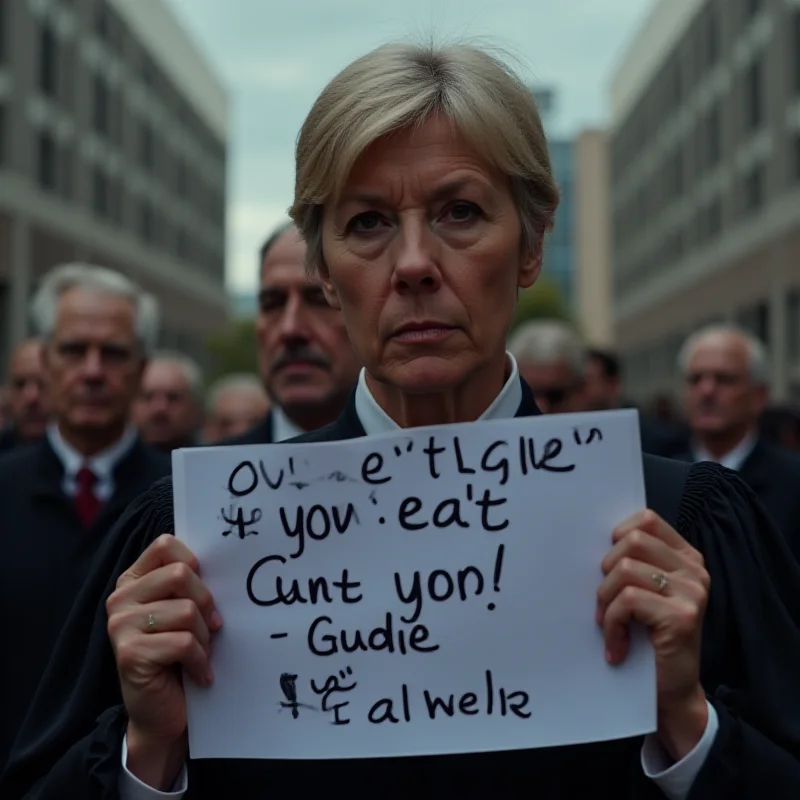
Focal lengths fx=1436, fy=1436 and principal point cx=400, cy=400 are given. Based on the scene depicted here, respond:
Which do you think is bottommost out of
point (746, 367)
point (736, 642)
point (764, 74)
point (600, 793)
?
point (600, 793)

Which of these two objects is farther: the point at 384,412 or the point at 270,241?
the point at 270,241

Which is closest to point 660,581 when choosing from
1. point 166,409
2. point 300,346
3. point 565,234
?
point 300,346

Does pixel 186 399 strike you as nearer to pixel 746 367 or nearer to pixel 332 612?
pixel 746 367

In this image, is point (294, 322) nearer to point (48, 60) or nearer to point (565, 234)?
point (48, 60)

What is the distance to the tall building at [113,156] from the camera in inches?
1208

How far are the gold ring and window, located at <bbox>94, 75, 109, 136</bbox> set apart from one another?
3892 centimetres

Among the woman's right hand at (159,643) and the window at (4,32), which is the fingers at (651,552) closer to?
the woman's right hand at (159,643)

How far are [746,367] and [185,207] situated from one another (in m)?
48.9

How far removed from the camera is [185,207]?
180ft

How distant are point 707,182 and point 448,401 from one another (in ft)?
139

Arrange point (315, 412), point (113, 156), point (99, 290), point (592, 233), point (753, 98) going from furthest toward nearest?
point (592, 233) → point (113, 156) → point (753, 98) → point (99, 290) → point (315, 412)

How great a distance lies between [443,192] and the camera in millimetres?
2168

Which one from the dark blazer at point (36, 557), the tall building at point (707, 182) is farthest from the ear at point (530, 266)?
the tall building at point (707, 182)

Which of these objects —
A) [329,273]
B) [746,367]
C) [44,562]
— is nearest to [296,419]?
[44,562]
